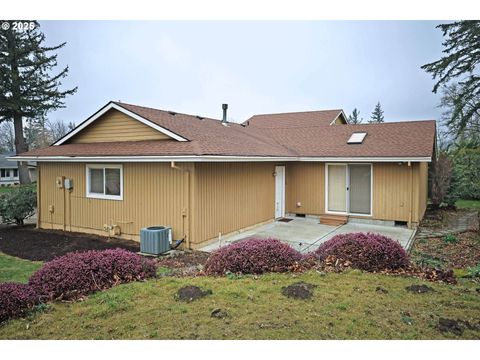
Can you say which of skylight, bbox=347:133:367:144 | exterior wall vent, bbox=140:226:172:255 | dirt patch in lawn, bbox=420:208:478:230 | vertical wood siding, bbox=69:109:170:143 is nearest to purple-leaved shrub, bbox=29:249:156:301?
exterior wall vent, bbox=140:226:172:255

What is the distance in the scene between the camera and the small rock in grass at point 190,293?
4854 mm

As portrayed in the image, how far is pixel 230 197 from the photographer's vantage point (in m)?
10.5

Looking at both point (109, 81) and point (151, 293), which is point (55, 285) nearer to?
point (151, 293)

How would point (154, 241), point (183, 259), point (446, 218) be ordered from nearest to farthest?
1. point (183, 259)
2. point (154, 241)
3. point (446, 218)

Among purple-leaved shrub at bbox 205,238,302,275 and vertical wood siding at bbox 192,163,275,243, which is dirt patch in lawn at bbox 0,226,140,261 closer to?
vertical wood siding at bbox 192,163,275,243

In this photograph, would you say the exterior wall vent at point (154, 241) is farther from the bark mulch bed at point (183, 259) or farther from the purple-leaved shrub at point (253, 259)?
the purple-leaved shrub at point (253, 259)

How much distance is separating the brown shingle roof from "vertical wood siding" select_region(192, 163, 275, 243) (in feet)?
2.10

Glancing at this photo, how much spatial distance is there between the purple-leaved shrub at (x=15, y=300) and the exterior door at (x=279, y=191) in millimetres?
9898

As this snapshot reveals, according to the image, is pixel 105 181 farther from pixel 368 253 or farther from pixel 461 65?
pixel 461 65

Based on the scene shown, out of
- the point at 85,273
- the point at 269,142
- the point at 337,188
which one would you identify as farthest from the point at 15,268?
the point at 337,188

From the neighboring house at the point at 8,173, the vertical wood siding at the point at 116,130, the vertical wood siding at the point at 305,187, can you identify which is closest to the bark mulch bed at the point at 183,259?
the vertical wood siding at the point at 116,130

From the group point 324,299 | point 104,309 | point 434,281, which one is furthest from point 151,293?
point 434,281

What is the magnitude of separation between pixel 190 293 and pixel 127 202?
591 cm
